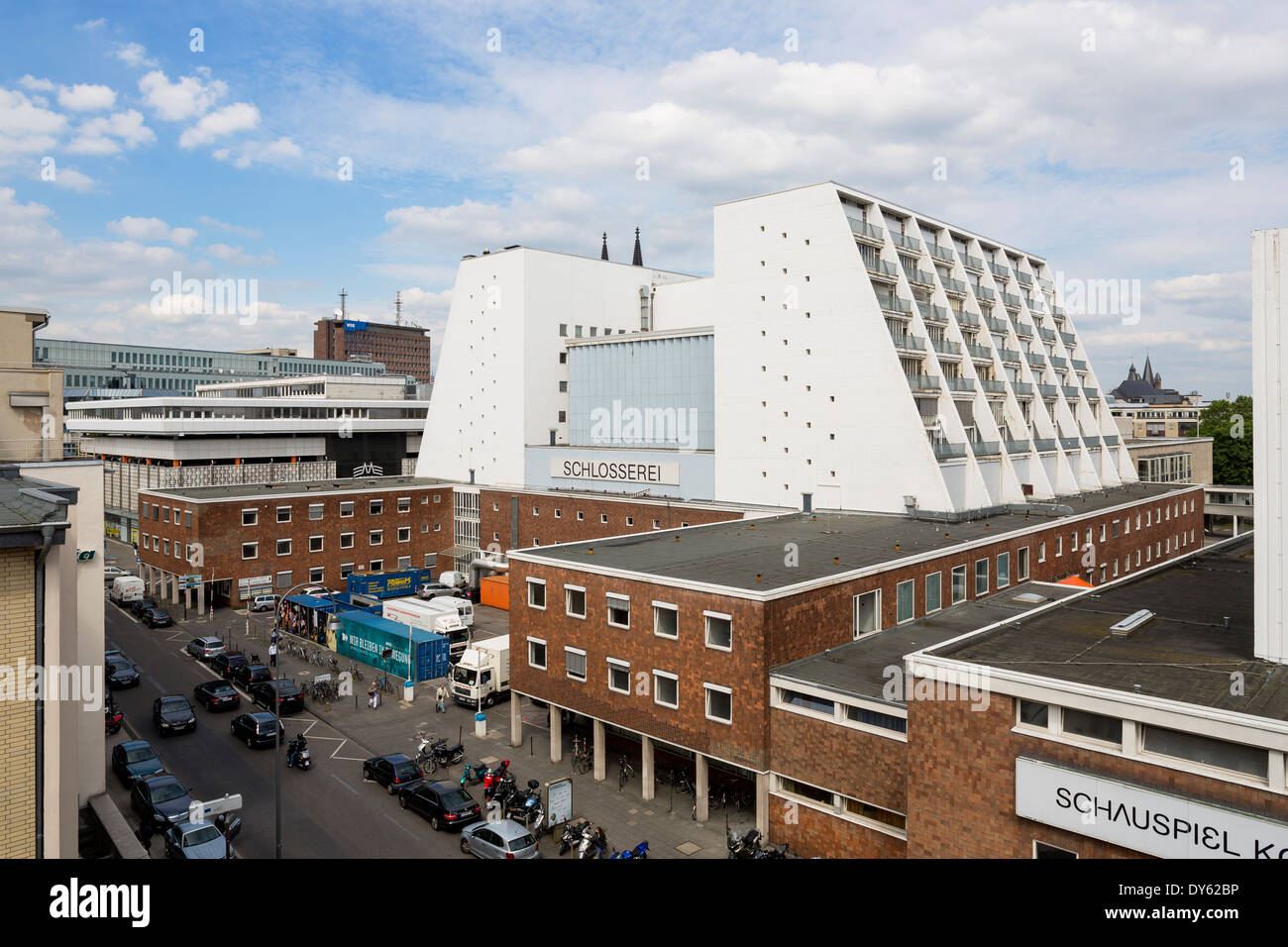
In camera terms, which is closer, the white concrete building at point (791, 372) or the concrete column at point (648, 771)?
the concrete column at point (648, 771)

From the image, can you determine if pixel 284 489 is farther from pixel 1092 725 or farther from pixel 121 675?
pixel 1092 725

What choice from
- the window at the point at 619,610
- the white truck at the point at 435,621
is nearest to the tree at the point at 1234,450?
the white truck at the point at 435,621

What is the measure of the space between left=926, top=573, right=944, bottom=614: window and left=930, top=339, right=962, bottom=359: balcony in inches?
770

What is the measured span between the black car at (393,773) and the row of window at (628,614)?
7424 mm

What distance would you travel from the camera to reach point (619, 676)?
30.1 metres

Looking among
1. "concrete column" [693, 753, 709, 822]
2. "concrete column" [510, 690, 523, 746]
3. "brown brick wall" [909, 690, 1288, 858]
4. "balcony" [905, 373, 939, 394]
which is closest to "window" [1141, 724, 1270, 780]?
"brown brick wall" [909, 690, 1288, 858]

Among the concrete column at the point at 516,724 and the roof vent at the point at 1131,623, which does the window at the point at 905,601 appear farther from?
the concrete column at the point at 516,724

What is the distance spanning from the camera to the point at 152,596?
2482 inches

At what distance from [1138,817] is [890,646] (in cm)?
1187

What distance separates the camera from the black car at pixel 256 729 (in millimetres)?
33750

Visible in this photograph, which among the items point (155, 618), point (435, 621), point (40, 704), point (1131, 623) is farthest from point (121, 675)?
point (1131, 623)

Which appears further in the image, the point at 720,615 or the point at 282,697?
the point at 282,697

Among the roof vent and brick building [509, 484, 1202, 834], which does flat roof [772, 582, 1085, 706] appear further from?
the roof vent
